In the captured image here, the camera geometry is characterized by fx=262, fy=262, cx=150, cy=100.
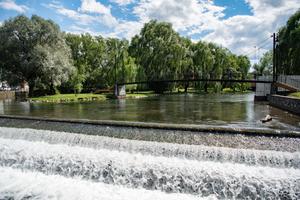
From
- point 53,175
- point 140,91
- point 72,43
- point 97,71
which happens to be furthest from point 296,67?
point 53,175

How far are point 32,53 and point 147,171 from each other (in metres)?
26.9

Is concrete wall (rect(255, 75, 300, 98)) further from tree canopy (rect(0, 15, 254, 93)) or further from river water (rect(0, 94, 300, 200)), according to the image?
river water (rect(0, 94, 300, 200))

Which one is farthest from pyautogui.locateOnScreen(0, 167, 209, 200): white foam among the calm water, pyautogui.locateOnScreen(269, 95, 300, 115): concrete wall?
pyautogui.locateOnScreen(269, 95, 300, 115): concrete wall

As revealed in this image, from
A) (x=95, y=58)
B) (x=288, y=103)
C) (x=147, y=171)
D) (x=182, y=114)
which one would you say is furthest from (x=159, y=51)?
(x=147, y=171)

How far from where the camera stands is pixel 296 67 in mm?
37062

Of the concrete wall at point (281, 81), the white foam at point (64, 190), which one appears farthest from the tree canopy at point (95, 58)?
the white foam at point (64, 190)

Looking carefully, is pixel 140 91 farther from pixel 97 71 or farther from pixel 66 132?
pixel 66 132

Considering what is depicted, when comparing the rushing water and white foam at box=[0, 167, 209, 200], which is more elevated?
the rushing water

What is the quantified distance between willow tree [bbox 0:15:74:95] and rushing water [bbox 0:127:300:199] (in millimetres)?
22334

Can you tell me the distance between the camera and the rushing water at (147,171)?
664 cm

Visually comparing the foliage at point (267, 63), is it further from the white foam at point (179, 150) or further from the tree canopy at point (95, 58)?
the white foam at point (179, 150)

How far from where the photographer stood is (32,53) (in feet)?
97.7

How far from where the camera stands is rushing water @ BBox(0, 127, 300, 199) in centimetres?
664

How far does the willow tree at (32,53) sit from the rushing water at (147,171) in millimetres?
22334
